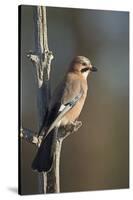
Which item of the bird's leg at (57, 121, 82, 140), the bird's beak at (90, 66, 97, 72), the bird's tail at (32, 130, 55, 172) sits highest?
the bird's beak at (90, 66, 97, 72)

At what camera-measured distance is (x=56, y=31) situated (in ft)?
14.7

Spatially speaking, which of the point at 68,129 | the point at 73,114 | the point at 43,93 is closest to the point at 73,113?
the point at 73,114

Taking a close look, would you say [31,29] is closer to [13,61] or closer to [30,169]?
[13,61]

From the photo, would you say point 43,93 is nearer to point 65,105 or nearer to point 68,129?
point 65,105

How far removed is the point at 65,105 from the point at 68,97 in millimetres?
67

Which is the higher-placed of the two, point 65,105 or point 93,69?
point 93,69

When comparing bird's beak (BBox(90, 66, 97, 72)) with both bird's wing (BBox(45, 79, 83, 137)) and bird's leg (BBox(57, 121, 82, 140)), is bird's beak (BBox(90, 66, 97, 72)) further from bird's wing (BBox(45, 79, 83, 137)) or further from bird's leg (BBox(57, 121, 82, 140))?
bird's leg (BBox(57, 121, 82, 140))

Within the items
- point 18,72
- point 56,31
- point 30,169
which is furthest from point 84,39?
point 30,169

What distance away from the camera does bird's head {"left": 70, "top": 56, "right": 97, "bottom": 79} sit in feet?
15.0

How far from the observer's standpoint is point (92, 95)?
4621 mm

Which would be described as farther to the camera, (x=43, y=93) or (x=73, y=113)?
(x=73, y=113)

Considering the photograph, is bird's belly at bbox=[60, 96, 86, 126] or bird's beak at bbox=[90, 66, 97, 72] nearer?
bird's belly at bbox=[60, 96, 86, 126]

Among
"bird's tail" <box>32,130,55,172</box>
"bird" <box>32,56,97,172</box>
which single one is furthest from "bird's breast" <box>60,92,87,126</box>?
"bird's tail" <box>32,130,55,172</box>

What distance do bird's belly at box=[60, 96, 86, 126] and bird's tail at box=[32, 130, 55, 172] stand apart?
0.42 ft
